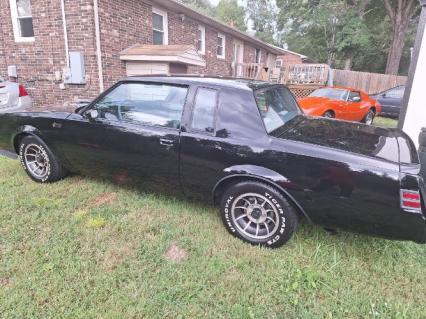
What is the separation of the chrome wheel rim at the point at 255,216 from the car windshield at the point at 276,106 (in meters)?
0.64

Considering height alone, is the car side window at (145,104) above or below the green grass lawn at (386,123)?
above

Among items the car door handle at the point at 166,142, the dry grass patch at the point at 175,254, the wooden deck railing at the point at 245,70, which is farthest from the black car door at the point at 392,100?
the dry grass patch at the point at 175,254

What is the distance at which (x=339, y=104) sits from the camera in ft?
27.4

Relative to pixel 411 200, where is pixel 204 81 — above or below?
above

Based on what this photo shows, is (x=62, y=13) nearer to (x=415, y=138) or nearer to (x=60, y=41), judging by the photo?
(x=60, y=41)

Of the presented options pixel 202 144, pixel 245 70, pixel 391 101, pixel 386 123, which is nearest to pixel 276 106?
pixel 202 144

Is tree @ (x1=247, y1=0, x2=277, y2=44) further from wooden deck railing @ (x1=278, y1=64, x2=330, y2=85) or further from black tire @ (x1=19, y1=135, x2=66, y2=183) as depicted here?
black tire @ (x1=19, y1=135, x2=66, y2=183)

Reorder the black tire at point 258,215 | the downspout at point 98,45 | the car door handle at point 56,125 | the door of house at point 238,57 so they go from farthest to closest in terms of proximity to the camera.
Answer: the door of house at point 238,57
the downspout at point 98,45
the car door handle at point 56,125
the black tire at point 258,215

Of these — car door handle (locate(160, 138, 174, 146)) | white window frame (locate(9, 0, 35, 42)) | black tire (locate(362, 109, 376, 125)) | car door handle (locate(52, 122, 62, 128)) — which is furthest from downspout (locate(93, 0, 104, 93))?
black tire (locate(362, 109, 376, 125))

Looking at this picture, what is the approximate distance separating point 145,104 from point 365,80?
17.8 meters

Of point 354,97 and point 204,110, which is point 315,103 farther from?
point 204,110

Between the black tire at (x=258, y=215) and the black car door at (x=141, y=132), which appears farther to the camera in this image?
the black car door at (x=141, y=132)

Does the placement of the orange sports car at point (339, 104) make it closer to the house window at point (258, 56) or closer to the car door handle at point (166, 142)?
the car door handle at point (166, 142)

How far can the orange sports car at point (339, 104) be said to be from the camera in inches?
315
